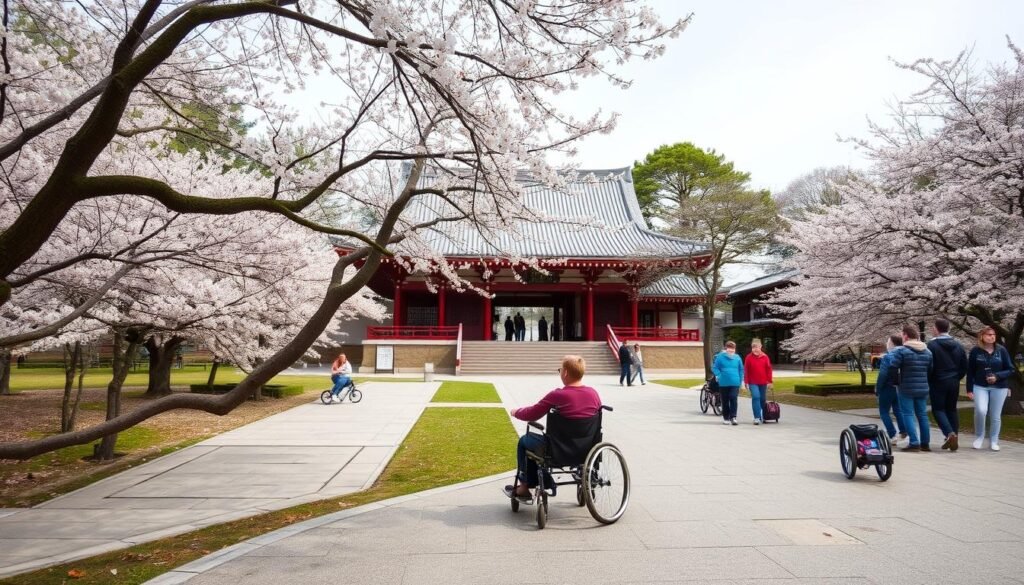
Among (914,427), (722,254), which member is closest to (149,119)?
(914,427)

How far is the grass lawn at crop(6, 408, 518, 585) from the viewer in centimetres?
396

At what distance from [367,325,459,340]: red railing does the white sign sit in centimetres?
100

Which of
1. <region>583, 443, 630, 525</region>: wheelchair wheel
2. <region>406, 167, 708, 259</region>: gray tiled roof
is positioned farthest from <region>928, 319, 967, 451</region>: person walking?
<region>406, 167, 708, 259</region>: gray tiled roof

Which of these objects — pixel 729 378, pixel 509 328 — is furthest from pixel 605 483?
pixel 509 328

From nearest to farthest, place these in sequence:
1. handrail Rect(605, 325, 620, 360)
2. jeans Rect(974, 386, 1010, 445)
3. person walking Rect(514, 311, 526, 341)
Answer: jeans Rect(974, 386, 1010, 445), handrail Rect(605, 325, 620, 360), person walking Rect(514, 311, 526, 341)

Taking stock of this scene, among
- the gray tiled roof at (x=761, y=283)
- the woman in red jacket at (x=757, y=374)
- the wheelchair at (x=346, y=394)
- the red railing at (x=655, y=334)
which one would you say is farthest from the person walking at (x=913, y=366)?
the gray tiled roof at (x=761, y=283)

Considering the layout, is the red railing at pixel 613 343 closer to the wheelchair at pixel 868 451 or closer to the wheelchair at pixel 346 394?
the wheelchair at pixel 346 394

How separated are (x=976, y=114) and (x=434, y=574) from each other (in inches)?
482

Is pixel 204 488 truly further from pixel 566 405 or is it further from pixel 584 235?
pixel 584 235

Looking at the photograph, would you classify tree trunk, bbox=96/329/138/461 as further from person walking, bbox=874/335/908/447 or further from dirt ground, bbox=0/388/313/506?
person walking, bbox=874/335/908/447

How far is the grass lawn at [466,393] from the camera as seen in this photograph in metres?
15.2

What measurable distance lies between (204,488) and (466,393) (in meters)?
10.9

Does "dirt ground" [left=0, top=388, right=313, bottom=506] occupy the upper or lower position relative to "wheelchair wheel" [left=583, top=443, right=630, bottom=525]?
lower

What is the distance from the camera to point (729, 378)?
10492 mm
